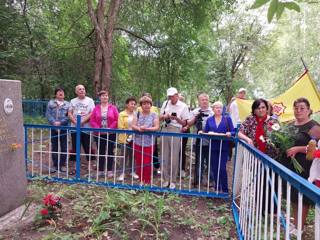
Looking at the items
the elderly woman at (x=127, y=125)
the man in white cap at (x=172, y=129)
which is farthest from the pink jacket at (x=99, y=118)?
the man in white cap at (x=172, y=129)

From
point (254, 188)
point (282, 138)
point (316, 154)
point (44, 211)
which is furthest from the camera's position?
point (44, 211)

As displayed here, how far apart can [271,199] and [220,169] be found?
3.02m

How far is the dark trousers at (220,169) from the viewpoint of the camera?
5.31 m

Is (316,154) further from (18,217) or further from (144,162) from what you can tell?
(18,217)

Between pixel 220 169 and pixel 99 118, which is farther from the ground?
pixel 99 118

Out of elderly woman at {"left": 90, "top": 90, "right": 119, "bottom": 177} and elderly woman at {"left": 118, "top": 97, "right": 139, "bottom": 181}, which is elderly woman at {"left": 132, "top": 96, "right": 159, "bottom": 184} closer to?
elderly woman at {"left": 118, "top": 97, "right": 139, "bottom": 181}

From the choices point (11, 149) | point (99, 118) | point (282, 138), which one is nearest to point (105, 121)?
point (99, 118)

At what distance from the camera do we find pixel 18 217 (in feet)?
13.9

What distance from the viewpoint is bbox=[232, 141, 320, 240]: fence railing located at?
1603mm

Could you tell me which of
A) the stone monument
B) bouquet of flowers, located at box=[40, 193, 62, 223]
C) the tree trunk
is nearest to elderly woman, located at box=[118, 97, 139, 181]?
the stone monument

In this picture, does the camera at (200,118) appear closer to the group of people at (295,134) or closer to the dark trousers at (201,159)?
the dark trousers at (201,159)

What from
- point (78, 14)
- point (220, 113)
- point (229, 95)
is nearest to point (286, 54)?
point (229, 95)

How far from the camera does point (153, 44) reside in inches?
520

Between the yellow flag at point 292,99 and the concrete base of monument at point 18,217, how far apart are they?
15.6ft
